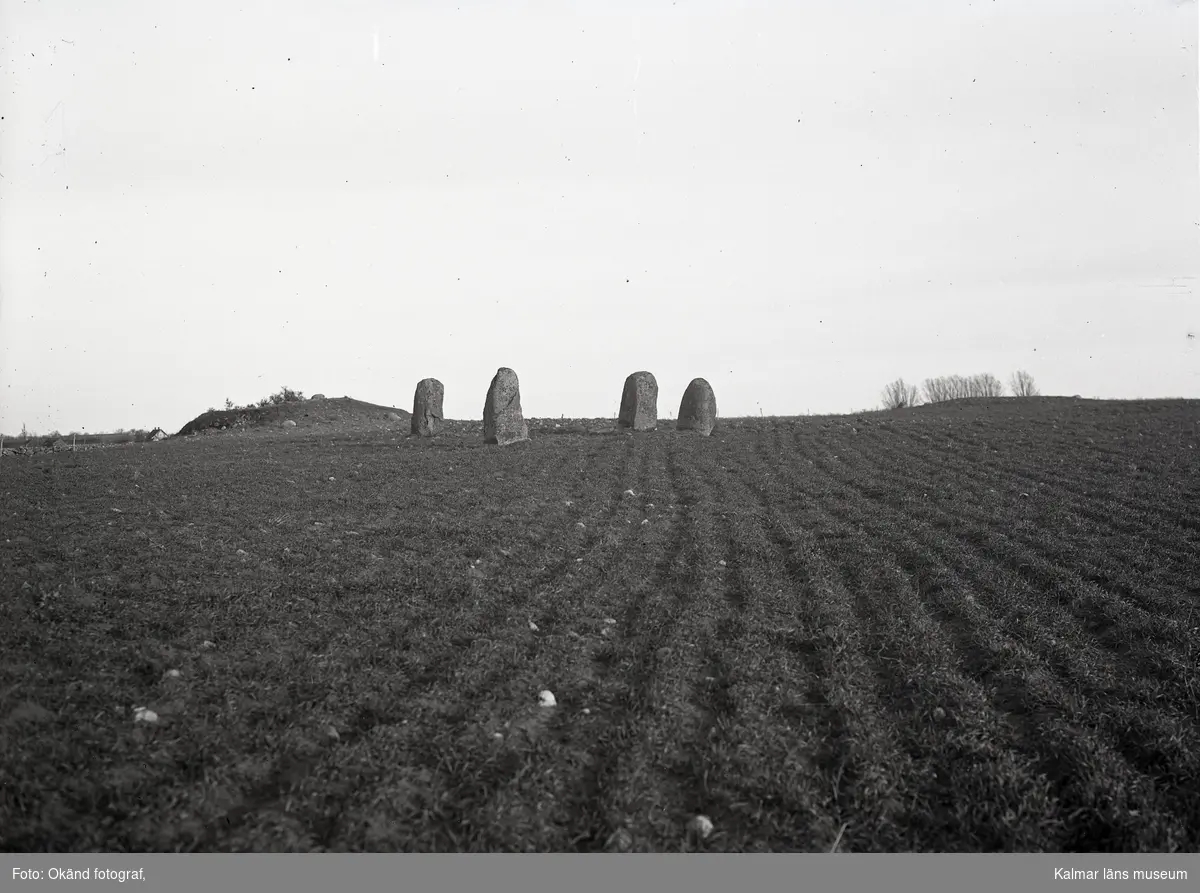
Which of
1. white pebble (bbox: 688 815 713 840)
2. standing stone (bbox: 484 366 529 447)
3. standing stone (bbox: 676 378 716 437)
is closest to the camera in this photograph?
white pebble (bbox: 688 815 713 840)

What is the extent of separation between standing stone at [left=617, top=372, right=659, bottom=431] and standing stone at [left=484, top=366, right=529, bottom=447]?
575 centimetres

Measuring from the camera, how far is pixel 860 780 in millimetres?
5141

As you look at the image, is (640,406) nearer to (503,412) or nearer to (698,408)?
(698,408)

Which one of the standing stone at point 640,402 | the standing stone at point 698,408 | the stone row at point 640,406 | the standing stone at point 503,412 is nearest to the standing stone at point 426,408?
the stone row at point 640,406

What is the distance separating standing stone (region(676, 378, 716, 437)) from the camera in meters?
30.8

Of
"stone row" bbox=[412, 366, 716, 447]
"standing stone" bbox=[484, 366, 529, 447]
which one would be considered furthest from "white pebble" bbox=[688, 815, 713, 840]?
"stone row" bbox=[412, 366, 716, 447]

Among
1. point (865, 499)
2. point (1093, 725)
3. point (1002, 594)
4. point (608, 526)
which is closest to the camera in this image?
point (1093, 725)

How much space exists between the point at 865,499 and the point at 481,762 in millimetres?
13122

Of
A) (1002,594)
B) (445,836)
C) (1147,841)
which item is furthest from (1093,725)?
(445,836)

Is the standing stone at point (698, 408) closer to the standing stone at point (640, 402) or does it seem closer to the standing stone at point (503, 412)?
the standing stone at point (640, 402)

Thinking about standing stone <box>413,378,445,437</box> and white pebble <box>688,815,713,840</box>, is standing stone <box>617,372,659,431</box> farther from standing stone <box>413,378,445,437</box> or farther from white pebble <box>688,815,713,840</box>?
white pebble <box>688,815,713,840</box>

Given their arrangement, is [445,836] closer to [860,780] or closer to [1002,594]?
[860,780]

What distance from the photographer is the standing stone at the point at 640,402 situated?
1234 inches

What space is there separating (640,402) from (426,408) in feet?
28.8
